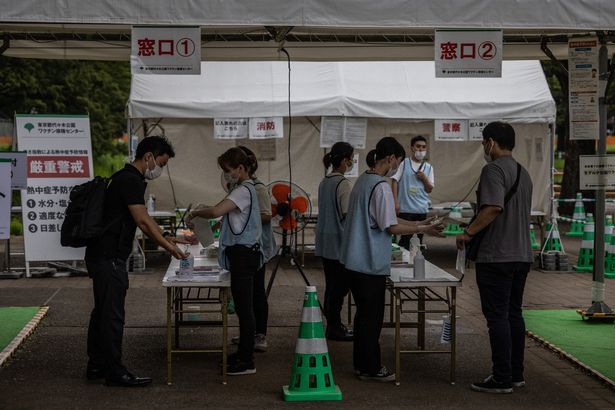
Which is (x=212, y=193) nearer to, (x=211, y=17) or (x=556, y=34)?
(x=556, y=34)

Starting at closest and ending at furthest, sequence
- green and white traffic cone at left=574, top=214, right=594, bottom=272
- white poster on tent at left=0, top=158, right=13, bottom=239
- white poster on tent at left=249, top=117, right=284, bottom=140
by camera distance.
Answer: white poster on tent at left=0, top=158, right=13, bottom=239 < green and white traffic cone at left=574, top=214, right=594, bottom=272 < white poster on tent at left=249, top=117, right=284, bottom=140

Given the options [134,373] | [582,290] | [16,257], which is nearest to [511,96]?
[582,290]

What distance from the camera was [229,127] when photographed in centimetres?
1591

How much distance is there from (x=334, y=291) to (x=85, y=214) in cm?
311

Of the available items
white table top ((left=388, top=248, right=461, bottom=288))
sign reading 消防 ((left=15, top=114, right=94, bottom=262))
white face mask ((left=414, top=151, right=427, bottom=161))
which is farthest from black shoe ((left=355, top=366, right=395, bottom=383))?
white face mask ((left=414, top=151, right=427, bottom=161))

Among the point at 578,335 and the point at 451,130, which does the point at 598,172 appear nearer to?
the point at 578,335

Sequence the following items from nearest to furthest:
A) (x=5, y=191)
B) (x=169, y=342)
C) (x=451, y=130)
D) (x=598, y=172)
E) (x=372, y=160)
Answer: (x=169, y=342) < (x=372, y=160) < (x=598, y=172) < (x=5, y=191) < (x=451, y=130)

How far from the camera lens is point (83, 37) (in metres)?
11.3

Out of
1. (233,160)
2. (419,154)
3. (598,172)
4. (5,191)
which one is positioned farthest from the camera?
(419,154)

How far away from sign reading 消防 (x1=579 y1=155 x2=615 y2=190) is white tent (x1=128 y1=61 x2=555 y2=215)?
19.6ft

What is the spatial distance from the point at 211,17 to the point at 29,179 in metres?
7.21

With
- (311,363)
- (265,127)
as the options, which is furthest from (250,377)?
(265,127)

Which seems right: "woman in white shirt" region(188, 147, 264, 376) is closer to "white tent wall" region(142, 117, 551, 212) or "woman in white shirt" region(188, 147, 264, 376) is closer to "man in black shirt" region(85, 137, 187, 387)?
"man in black shirt" region(85, 137, 187, 387)

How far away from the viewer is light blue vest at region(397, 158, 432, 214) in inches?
581
